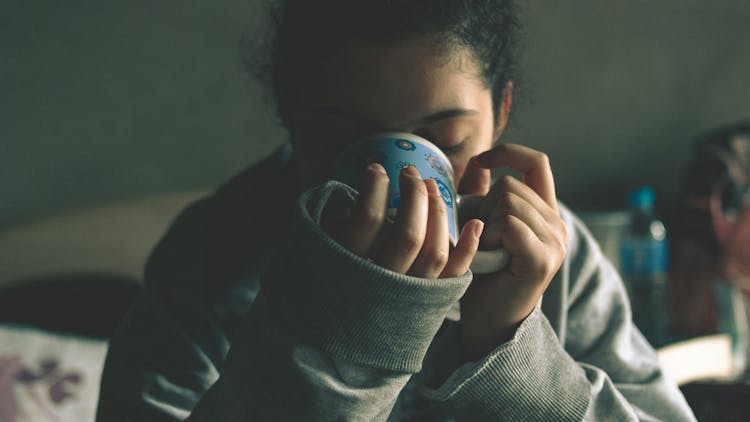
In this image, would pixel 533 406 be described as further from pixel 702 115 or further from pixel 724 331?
pixel 702 115

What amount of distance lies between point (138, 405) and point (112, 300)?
0.65m

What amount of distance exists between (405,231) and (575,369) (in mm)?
233

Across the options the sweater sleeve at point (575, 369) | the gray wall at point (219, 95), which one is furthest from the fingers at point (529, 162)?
the gray wall at point (219, 95)

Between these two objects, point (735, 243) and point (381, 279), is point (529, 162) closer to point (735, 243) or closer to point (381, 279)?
point (381, 279)

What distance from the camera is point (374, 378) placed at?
1.56 ft

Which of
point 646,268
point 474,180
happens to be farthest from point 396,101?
point 646,268

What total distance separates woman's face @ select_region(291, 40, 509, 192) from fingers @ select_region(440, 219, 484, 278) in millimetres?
132

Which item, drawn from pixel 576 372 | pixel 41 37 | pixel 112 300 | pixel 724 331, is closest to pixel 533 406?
pixel 576 372

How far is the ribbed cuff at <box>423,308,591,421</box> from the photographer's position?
51cm

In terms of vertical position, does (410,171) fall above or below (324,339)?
above

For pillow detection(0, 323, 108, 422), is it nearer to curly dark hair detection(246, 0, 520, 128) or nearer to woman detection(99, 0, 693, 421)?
woman detection(99, 0, 693, 421)

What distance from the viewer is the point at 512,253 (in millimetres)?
514

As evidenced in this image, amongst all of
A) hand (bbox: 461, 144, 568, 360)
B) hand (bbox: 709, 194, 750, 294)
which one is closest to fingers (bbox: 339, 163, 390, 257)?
hand (bbox: 461, 144, 568, 360)

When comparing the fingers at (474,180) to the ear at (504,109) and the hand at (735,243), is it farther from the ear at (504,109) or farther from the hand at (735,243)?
the hand at (735,243)
